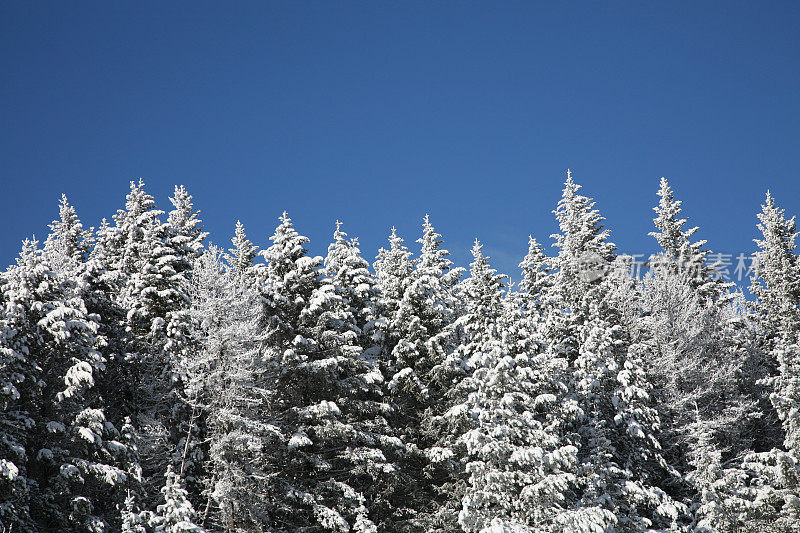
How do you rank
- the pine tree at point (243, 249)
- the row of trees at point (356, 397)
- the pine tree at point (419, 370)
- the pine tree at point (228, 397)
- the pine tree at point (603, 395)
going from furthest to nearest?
the pine tree at point (243, 249) < the pine tree at point (419, 370) < the pine tree at point (603, 395) < the pine tree at point (228, 397) < the row of trees at point (356, 397)

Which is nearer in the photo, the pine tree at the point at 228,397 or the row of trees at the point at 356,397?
the row of trees at the point at 356,397

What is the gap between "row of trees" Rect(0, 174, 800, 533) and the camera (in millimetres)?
22750

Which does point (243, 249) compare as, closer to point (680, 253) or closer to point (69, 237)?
point (69, 237)

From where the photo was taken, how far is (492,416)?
2481 cm

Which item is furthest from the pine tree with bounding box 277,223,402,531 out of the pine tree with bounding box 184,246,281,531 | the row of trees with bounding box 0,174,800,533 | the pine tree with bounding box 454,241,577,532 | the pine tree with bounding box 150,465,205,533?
the pine tree with bounding box 150,465,205,533

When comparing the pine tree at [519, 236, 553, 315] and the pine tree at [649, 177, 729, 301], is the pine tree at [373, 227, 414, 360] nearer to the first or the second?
the pine tree at [519, 236, 553, 315]

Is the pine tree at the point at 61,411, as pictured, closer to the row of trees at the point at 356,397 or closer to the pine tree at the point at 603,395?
the row of trees at the point at 356,397

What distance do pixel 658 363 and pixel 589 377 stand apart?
200 inches

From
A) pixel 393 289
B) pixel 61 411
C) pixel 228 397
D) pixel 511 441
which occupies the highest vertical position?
pixel 393 289

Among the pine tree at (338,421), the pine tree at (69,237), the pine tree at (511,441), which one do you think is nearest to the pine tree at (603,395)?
the pine tree at (511,441)

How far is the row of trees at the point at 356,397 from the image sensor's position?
2275 centimetres

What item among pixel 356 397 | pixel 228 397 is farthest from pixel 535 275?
pixel 228 397

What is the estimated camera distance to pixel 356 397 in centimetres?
3008

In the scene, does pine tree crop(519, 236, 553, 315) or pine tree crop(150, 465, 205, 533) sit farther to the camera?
pine tree crop(519, 236, 553, 315)
